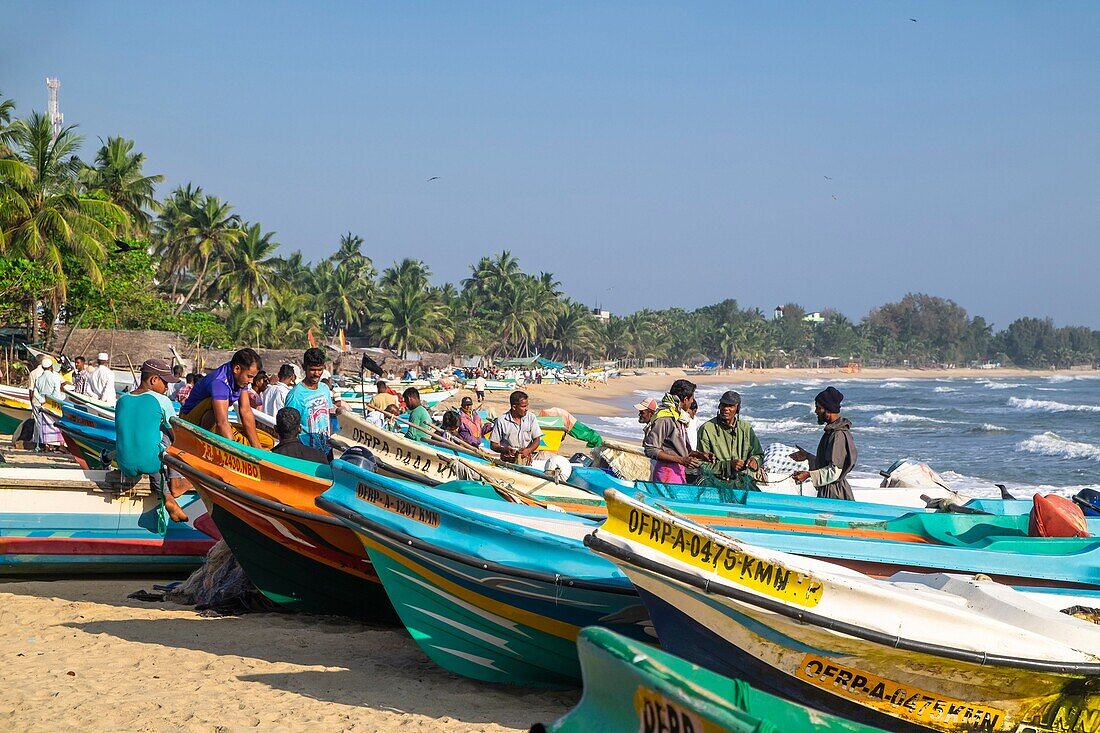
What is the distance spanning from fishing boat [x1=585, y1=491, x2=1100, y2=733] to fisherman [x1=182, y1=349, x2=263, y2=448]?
4.34m

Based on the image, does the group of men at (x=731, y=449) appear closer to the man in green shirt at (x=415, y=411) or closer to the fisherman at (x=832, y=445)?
the fisherman at (x=832, y=445)

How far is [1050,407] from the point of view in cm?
6900

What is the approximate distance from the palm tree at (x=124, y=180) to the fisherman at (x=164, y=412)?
1499 inches

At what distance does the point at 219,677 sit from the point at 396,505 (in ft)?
5.17

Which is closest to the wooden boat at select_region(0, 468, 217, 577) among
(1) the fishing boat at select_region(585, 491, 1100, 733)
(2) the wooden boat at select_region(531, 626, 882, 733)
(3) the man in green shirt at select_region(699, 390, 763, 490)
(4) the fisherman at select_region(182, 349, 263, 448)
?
(4) the fisherman at select_region(182, 349, 263, 448)

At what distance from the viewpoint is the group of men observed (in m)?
9.20

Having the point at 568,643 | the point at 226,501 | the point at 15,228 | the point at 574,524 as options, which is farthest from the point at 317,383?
the point at 15,228

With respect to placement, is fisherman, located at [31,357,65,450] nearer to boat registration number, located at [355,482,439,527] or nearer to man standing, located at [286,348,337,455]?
man standing, located at [286,348,337,455]

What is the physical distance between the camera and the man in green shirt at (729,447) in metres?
9.47

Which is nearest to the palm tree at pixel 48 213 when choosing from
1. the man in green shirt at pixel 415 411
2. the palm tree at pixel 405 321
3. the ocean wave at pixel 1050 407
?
the man in green shirt at pixel 415 411

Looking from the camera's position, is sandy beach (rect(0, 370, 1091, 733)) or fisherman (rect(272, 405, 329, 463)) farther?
fisherman (rect(272, 405, 329, 463))

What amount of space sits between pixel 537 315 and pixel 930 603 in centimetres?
8719

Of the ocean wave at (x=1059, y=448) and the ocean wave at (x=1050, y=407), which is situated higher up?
the ocean wave at (x=1050, y=407)

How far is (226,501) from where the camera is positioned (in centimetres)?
788
